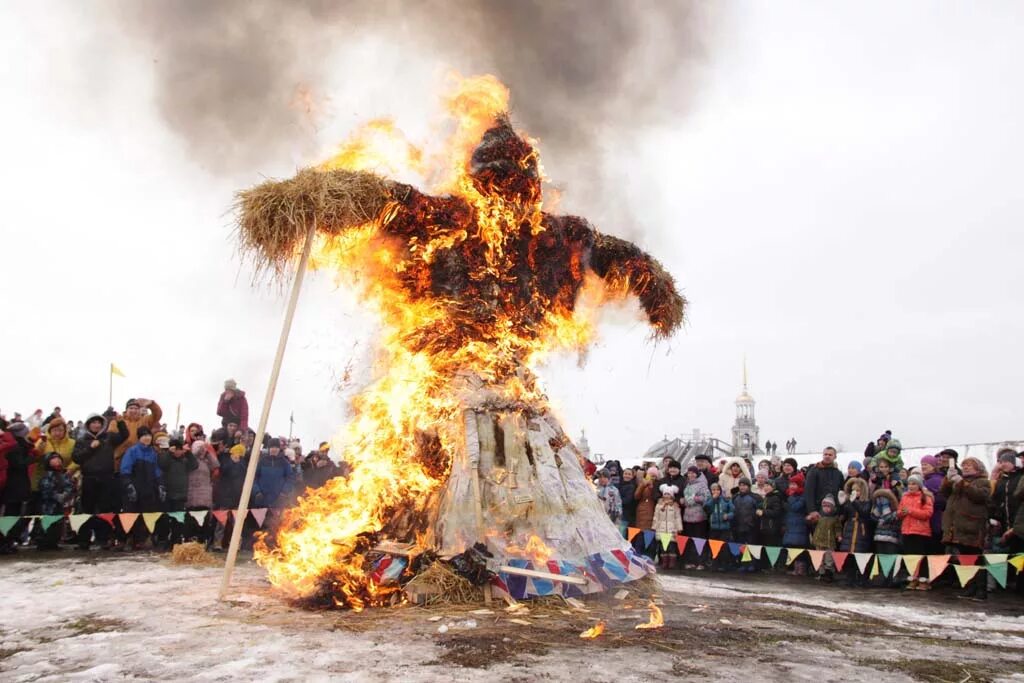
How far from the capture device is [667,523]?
13305 millimetres

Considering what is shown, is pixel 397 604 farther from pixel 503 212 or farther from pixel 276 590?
pixel 503 212

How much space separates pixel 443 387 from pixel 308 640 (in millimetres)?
3398

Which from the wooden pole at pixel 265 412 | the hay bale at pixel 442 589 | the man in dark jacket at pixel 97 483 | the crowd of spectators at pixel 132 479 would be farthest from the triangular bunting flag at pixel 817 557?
the man in dark jacket at pixel 97 483

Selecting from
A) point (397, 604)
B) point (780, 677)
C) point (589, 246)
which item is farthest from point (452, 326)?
point (780, 677)

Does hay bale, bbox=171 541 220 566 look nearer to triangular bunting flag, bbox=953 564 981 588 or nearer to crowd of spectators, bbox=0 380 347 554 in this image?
crowd of spectators, bbox=0 380 347 554

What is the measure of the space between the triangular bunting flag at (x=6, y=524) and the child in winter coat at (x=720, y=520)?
35.6 feet

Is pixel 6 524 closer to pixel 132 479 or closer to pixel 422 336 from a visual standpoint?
pixel 132 479

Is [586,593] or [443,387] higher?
[443,387]

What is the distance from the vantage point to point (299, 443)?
15766 mm

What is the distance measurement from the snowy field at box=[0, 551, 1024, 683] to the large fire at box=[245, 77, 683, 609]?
1.13 m

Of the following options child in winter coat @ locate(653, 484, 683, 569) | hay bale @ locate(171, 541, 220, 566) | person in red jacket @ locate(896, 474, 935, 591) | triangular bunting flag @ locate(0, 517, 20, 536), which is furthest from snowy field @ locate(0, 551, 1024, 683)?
child in winter coat @ locate(653, 484, 683, 569)

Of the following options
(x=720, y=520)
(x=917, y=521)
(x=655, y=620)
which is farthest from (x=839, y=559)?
(x=655, y=620)

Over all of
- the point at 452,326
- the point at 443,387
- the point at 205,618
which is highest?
the point at 452,326

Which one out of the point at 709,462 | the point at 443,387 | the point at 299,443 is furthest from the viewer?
the point at 299,443
